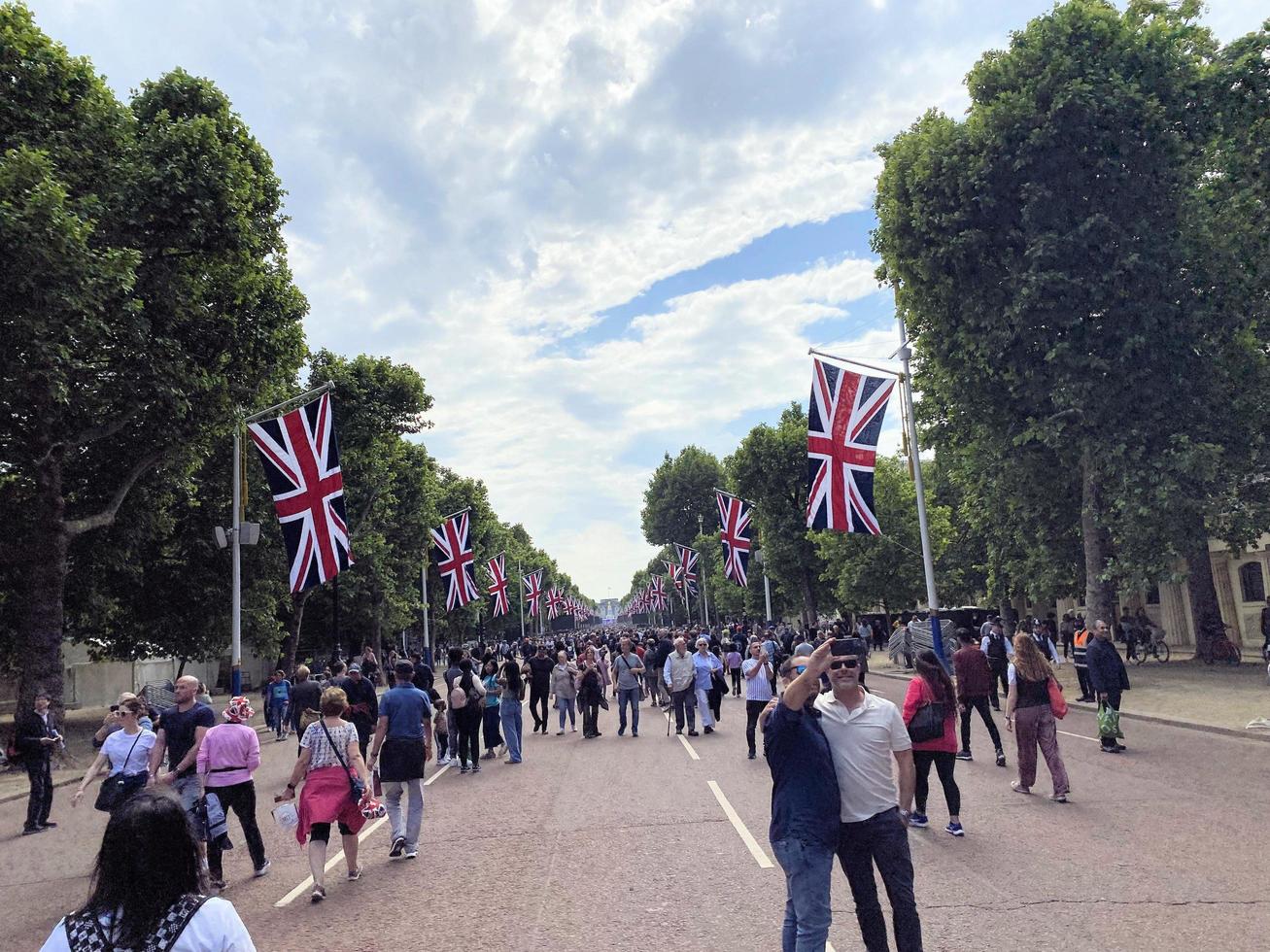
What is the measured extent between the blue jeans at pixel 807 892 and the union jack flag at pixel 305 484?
56.3ft

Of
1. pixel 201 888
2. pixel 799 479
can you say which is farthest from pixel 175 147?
pixel 799 479

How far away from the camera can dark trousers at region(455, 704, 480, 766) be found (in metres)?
15.1

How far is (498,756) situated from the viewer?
684 inches

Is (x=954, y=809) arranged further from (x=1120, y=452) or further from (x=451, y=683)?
(x=1120, y=452)

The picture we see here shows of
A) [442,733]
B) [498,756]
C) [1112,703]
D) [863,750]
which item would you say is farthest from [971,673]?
[498,756]

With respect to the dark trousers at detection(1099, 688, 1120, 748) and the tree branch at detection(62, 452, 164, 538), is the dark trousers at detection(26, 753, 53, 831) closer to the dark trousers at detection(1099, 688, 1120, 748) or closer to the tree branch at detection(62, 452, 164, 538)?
the tree branch at detection(62, 452, 164, 538)

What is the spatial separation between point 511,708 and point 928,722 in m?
9.42

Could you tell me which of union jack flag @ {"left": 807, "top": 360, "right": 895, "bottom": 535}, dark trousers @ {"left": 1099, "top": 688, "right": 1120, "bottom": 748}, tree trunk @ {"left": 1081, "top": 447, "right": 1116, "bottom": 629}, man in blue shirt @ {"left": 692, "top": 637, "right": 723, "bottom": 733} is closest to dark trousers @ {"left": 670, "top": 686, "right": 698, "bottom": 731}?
man in blue shirt @ {"left": 692, "top": 637, "right": 723, "bottom": 733}

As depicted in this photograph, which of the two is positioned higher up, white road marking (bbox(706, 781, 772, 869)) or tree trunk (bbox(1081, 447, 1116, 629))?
tree trunk (bbox(1081, 447, 1116, 629))

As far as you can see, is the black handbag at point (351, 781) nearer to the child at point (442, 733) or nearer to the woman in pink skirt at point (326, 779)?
the woman in pink skirt at point (326, 779)

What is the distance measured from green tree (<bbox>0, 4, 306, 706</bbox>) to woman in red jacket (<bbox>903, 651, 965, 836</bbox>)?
1586 centimetres

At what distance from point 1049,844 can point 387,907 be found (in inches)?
219

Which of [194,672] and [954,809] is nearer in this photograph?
[954,809]

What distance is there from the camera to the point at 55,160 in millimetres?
18641
